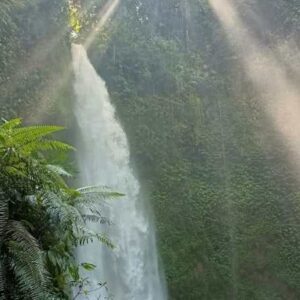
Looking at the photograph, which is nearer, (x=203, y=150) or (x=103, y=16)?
(x=203, y=150)

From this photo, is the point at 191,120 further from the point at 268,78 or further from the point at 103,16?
the point at 103,16

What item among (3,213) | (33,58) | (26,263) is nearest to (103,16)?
(33,58)

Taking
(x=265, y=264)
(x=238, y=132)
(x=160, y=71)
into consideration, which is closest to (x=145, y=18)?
(x=160, y=71)

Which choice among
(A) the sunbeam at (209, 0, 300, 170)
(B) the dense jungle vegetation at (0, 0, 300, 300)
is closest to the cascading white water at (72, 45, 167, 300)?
(B) the dense jungle vegetation at (0, 0, 300, 300)

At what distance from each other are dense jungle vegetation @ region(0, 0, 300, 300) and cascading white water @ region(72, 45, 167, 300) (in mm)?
435

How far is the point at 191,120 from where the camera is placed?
44.9 feet

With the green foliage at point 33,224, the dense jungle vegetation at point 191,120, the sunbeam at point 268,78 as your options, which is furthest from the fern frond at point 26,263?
the sunbeam at point 268,78

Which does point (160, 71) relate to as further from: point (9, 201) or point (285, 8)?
point (9, 201)

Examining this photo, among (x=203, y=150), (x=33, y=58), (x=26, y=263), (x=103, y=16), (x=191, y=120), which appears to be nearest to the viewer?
(x=26, y=263)

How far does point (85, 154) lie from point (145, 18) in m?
6.78

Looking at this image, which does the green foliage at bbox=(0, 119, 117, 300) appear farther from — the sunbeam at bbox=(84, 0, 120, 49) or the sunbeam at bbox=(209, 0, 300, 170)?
the sunbeam at bbox=(84, 0, 120, 49)

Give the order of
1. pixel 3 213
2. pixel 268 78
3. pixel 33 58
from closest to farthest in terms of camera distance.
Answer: pixel 3 213
pixel 33 58
pixel 268 78

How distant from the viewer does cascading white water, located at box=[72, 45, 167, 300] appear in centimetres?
980

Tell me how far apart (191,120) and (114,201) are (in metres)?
3.93
